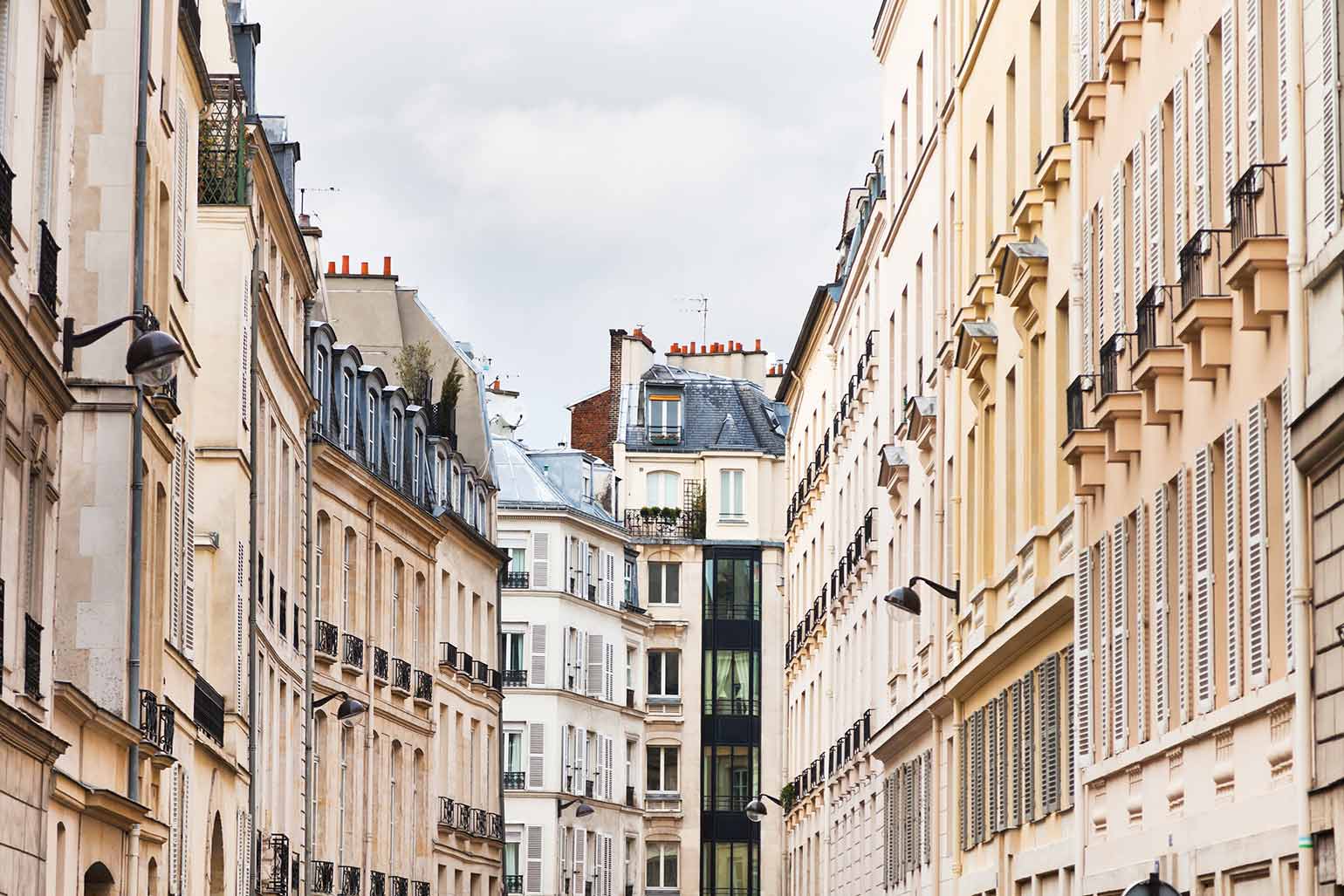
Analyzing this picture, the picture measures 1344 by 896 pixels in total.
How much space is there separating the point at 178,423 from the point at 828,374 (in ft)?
95.7

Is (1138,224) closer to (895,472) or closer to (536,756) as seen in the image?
(895,472)

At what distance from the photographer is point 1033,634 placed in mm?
27141

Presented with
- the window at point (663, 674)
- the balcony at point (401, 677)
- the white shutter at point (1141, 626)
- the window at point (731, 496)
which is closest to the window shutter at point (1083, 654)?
the white shutter at point (1141, 626)

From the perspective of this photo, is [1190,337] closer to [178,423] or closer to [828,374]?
[178,423]

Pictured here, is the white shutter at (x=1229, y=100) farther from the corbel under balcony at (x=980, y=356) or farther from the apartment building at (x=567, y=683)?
the apartment building at (x=567, y=683)

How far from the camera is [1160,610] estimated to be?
20859 mm

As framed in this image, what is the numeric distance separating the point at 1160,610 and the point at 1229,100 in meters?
4.21

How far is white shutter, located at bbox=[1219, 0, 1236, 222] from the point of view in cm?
1866

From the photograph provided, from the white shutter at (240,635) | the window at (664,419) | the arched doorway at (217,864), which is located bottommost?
the arched doorway at (217,864)

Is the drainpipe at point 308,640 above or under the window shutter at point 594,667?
under

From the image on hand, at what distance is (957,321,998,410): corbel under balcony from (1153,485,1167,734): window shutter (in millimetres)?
9426

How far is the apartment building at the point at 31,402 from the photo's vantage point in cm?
2012

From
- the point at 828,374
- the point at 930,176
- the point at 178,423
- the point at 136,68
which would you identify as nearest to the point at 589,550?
the point at 828,374

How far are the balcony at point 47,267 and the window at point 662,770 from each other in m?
60.9
